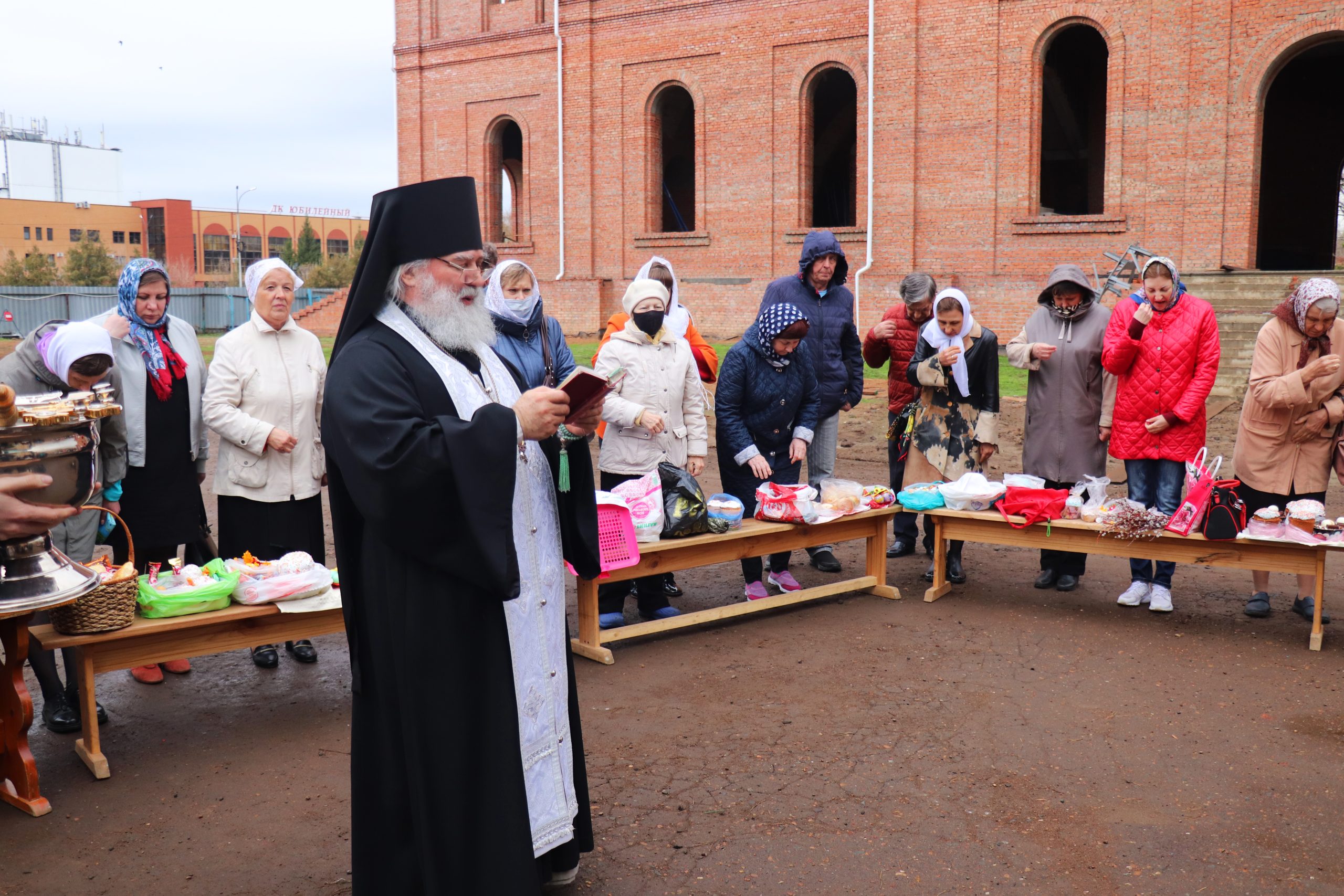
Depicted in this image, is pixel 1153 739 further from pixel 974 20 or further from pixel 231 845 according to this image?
pixel 974 20

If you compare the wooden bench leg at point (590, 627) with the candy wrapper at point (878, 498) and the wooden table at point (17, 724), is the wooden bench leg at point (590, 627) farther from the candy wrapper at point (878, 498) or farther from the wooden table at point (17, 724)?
the wooden table at point (17, 724)

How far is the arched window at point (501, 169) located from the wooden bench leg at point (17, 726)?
22.6 m

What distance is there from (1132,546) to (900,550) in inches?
81.9

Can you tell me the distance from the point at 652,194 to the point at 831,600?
18.5m

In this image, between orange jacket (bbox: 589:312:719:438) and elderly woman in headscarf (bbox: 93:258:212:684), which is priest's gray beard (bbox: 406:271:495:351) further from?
orange jacket (bbox: 589:312:719:438)

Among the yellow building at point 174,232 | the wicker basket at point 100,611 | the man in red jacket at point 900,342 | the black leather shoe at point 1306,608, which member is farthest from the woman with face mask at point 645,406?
the yellow building at point 174,232

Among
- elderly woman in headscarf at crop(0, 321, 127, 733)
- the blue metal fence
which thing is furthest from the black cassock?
the blue metal fence

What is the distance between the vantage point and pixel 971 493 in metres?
6.96

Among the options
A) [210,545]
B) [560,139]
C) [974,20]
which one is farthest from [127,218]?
[210,545]

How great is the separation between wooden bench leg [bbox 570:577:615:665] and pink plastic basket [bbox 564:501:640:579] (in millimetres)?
128

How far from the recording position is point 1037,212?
2017 cm

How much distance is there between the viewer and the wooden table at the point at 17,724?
13.8 feet

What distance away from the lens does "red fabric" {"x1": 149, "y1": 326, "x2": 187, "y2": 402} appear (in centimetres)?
543

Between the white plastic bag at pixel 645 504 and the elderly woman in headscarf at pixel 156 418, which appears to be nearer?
the elderly woman in headscarf at pixel 156 418
